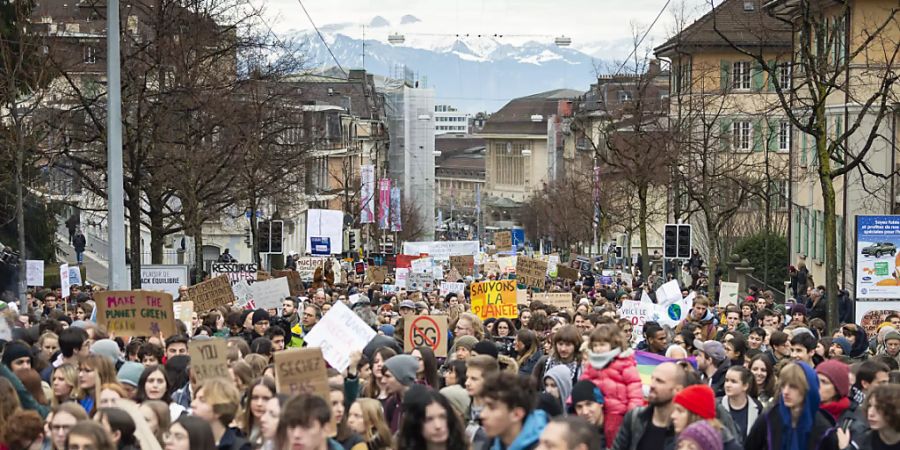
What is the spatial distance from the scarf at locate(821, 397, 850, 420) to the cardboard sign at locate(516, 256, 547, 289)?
70.8 feet

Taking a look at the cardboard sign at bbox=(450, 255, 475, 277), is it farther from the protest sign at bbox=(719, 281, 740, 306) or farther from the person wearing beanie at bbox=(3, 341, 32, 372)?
the person wearing beanie at bbox=(3, 341, 32, 372)

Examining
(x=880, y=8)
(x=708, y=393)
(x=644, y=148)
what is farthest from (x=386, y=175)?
(x=708, y=393)

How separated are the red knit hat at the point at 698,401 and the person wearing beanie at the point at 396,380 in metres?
2.58

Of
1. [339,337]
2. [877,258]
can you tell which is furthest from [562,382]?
[877,258]

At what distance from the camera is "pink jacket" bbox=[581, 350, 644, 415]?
1069cm

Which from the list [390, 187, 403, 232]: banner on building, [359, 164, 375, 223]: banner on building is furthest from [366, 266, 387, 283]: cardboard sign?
[390, 187, 403, 232]: banner on building

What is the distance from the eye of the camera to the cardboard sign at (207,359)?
11.8 m

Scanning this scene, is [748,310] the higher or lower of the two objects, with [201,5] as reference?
lower

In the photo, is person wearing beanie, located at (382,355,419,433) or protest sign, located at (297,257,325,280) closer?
person wearing beanie, located at (382,355,419,433)

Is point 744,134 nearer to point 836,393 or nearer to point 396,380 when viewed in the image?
point 396,380

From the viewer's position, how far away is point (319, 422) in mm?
8039

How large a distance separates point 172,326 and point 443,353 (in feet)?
8.98

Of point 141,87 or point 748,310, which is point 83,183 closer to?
point 141,87

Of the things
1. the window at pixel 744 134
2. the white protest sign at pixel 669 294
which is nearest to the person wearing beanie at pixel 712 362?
the white protest sign at pixel 669 294
